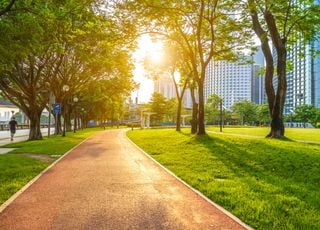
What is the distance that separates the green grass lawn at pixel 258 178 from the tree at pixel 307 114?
88934 mm

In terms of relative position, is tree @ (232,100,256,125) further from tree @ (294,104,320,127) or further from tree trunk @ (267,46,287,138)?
tree trunk @ (267,46,287,138)

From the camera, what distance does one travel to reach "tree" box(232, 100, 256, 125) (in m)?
116

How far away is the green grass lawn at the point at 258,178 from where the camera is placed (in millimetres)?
6254

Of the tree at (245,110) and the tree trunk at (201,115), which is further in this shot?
the tree at (245,110)

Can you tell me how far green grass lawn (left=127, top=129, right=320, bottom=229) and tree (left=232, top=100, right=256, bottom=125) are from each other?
100 metres

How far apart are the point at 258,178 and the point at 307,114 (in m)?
99.4

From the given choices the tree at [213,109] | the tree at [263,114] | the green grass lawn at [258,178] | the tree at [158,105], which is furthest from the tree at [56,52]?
the tree at [263,114]

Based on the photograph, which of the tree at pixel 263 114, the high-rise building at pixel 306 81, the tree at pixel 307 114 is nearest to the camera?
the tree at pixel 307 114

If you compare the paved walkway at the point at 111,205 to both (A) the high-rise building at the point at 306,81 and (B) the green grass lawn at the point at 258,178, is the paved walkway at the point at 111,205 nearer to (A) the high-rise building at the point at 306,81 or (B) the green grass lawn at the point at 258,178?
(B) the green grass lawn at the point at 258,178

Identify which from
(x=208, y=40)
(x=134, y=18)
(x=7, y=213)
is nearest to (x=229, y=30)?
(x=208, y=40)

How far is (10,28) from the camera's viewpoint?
→ 1304 cm

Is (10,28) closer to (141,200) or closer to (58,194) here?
(58,194)

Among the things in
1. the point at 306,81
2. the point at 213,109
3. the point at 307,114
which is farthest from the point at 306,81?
the point at 213,109

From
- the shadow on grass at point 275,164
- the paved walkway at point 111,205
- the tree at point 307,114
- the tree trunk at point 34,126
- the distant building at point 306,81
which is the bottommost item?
the paved walkway at point 111,205
